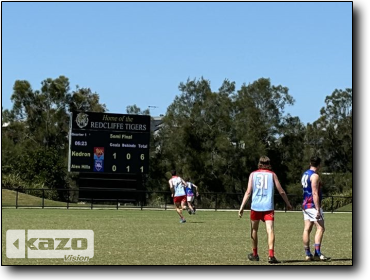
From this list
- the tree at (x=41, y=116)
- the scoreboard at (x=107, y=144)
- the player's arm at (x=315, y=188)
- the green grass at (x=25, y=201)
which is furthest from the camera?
the tree at (x=41, y=116)

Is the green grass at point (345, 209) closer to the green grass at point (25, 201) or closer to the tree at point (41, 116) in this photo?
the green grass at point (25, 201)

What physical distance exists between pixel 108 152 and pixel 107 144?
52cm

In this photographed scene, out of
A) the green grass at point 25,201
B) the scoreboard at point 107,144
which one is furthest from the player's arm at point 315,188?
the scoreboard at point 107,144

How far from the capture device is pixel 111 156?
171 feet

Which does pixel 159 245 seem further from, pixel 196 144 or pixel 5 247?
pixel 196 144

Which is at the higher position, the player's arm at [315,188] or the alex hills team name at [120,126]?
the alex hills team name at [120,126]

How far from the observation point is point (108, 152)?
52031 millimetres

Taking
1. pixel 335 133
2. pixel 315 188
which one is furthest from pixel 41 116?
pixel 315 188

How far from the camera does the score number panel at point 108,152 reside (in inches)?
2037

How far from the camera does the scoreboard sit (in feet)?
169

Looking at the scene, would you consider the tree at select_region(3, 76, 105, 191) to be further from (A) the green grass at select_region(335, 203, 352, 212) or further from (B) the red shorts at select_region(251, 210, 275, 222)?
(B) the red shorts at select_region(251, 210, 275, 222)

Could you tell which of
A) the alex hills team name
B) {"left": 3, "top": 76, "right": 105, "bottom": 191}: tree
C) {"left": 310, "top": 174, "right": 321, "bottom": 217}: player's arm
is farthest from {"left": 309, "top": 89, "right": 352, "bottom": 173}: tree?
{"left": 310, "top": 174, "right": 321, "bottom": 217}: player's arm

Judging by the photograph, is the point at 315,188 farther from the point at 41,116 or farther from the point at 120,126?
the point at 41,116
